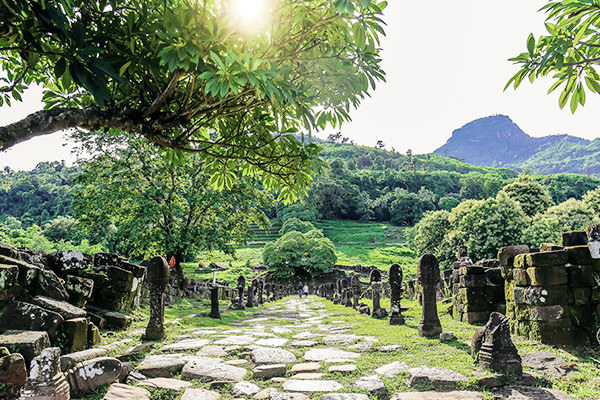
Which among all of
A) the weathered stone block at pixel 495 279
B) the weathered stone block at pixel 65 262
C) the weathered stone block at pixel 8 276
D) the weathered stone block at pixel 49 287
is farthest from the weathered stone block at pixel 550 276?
the weathered stone block at pixel 65 262

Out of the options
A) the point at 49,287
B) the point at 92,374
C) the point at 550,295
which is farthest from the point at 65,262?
the point at 550,295

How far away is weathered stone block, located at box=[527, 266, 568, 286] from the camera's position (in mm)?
5711

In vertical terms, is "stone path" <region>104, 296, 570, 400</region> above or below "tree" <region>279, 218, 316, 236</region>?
below

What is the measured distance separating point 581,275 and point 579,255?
308 millimetres

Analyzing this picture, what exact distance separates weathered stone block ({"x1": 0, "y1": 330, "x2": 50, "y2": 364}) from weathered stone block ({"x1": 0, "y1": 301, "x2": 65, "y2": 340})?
0.79ft

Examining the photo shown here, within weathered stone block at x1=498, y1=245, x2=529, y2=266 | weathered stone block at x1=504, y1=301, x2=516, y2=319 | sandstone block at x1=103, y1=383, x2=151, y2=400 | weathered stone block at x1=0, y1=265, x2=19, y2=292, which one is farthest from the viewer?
weathered stone block at x1=498, y1=245, x2=529, y2=266

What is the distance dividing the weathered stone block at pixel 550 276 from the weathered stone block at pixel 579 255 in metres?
0.21

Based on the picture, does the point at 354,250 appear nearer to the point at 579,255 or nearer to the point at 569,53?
the point at 579,255

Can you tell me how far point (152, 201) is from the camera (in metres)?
16.8

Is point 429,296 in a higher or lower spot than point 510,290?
lower

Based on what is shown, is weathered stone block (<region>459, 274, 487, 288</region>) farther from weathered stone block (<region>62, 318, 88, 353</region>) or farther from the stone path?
weathered stone block (<region>62, 318, 88, 353</region>)

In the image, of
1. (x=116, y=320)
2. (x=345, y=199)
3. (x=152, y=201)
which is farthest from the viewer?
(x=345, y=199)

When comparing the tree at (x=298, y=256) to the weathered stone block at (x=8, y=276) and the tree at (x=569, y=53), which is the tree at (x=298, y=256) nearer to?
the weathered stone block at (x=8, y=276)

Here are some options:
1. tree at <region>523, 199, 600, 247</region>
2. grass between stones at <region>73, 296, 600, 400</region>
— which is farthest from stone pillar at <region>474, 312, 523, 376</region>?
tree at <region>523, 199, 600, 247</region>
